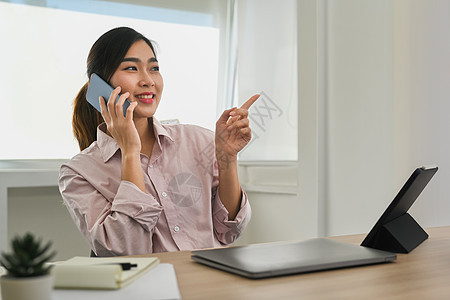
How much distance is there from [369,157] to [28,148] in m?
1.83

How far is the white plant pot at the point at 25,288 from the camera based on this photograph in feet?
2.11

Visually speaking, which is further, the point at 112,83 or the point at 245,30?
the point at 245,30

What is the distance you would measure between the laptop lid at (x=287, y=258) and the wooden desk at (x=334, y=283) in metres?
0.01

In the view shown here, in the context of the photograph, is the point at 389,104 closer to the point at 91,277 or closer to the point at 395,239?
the point at 395,239

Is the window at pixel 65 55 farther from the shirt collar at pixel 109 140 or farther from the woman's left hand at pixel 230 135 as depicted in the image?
the woman's left hand at pixel 230 135

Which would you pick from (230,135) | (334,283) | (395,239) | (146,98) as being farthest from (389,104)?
(334,283)

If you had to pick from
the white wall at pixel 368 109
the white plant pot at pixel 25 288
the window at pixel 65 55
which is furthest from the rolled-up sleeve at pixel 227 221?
the window at pixel 65 55

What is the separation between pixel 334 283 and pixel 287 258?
14 cm

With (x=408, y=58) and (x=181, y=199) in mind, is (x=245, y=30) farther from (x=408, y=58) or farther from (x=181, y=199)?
(x=181, y=199)

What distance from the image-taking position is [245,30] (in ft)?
10.7

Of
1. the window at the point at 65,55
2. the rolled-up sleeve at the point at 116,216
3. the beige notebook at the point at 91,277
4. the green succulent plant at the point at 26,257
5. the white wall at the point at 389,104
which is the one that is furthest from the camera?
the window at the point at 65,55

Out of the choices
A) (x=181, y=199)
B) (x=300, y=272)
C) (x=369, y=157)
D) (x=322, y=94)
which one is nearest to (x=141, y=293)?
(x=300, y=272)

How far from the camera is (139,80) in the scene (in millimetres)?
1729

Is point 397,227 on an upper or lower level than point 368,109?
lower
